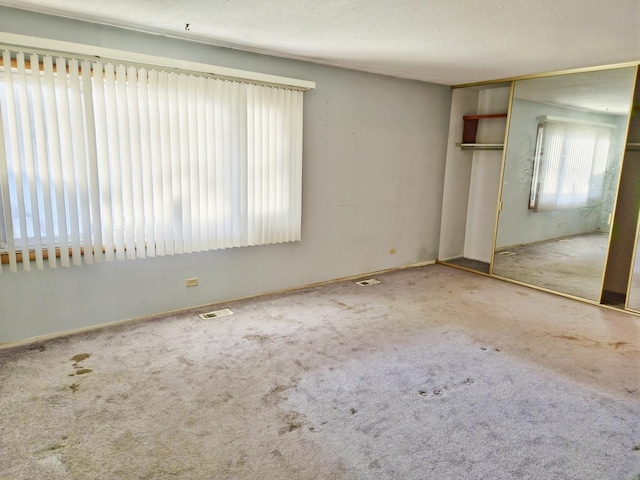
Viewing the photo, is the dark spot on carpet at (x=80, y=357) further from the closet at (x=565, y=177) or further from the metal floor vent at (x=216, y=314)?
the closet at (x=565, y=177)

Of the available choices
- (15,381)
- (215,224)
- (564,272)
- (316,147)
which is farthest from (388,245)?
(15,381)

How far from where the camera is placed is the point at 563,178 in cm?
451

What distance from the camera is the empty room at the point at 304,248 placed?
2.19 metres

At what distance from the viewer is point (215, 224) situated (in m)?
3.75

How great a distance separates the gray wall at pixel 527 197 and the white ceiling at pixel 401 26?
2.21 ft

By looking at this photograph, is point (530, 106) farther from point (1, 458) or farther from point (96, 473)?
point (1, 458)

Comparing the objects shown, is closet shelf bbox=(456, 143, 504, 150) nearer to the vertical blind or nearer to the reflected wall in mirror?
the reflected wall in mirror

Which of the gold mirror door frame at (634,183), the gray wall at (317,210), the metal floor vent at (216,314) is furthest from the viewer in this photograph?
the gold mirror door frame at (634,183)

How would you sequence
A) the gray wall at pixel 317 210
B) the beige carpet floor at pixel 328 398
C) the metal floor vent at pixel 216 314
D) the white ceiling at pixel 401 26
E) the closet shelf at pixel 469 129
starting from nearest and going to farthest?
the beige carpet floor at pixel 328 398, the white ceiling at pixel 401 26, the gray wall at pixel 317 210, the metal floor vent at pixel 216 314, the closet shelf at pixel 469 129

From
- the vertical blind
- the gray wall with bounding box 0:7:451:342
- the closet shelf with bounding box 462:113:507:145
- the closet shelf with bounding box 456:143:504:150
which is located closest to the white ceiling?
the gray wall with bounding box 0:7:451:342

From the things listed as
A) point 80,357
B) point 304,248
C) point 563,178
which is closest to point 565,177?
point 563,178

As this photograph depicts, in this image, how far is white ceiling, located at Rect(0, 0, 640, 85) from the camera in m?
2.56

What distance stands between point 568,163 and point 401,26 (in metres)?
2.68

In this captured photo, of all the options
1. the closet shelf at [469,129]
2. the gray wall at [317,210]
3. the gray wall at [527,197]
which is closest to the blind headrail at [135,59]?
the gray wall at [317,210]
